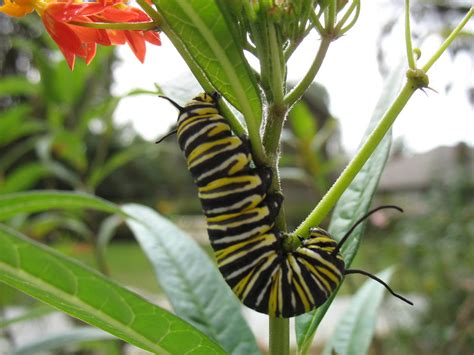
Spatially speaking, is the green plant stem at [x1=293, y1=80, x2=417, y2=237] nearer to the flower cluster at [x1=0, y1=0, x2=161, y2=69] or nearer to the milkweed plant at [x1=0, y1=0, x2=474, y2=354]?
the milkweed plant at [x1=0, y1=0, x2=474, y2=354]

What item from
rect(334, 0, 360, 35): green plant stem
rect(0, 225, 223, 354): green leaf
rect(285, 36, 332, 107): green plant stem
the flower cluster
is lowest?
rect(0, 225, 223, 354): green leaf

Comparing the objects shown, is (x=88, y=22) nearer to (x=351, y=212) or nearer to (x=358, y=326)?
(x=351, y=212)

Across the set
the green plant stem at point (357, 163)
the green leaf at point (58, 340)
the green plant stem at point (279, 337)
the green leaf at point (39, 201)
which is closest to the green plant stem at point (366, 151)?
the green plant stem at point (357, 163)

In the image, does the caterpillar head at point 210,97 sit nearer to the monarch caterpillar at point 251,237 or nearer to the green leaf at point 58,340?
the monarch caterpillar at point 251,237

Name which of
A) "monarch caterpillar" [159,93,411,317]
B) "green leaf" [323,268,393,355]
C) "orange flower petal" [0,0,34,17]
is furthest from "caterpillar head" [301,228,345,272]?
"orange flower petal" [0,0,34,17]

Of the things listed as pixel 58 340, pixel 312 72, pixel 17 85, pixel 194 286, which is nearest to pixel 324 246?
pixel 312 72
